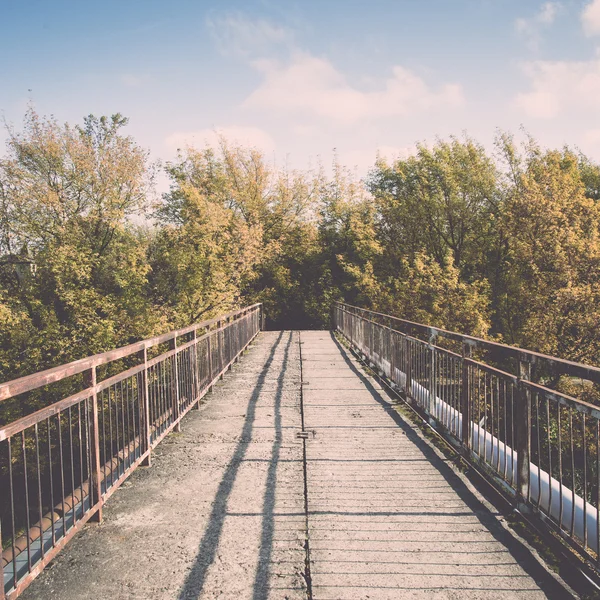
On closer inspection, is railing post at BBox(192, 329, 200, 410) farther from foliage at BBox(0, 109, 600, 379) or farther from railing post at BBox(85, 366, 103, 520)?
foliage at BBox(0, 109, 600, 379)

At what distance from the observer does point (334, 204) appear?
3644 cm

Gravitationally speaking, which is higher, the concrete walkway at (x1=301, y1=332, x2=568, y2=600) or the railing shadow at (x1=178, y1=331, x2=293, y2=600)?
the railing shadow at (x1=178, y1=331, x2=293, y2=600)

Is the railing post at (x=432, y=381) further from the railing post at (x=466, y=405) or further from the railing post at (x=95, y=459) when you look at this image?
the railing post at (x=95, y=459)

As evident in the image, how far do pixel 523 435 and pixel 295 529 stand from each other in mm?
1649

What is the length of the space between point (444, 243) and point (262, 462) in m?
31.5

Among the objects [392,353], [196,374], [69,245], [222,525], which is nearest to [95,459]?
[222,525]

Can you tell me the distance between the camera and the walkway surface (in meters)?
2.51

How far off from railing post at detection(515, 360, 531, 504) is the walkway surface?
11.9 inches

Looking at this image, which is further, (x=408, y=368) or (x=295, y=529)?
(x=408, y=368)

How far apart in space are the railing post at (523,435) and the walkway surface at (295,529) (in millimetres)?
303

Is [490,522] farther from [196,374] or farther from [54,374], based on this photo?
[196,374]

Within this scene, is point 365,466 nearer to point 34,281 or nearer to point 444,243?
point 34,281

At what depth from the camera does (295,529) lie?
10.1ft

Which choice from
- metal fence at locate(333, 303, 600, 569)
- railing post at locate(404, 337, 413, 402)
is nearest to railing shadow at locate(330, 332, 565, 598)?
metal fence at locate(333, 303, 600, 569)
